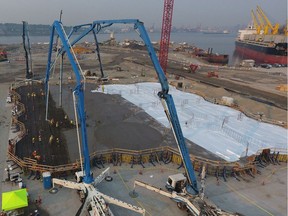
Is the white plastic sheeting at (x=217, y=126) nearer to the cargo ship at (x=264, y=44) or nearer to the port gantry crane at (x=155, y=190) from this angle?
the port gantry crane at (x=155, y=190)

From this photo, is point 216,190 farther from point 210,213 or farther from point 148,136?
point 148,136

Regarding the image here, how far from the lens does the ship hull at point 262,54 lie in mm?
125975

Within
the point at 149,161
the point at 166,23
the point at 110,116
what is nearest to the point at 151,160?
the point at 149,161

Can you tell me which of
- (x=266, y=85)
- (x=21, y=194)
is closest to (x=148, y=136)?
(x=21, y=194)

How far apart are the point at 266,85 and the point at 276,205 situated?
61389 mm

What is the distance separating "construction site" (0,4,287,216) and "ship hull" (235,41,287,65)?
272ft

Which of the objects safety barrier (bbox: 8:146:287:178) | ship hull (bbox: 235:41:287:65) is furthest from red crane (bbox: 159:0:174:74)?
ship hull (bbox: 235:41:287:65)

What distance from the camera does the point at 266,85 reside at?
77000 mm

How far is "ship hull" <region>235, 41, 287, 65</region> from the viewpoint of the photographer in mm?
125975

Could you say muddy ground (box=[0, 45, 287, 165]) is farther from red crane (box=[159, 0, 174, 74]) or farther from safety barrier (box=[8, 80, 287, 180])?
red crane (box=[159, 0, 174, 74])

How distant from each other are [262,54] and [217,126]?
116 metres

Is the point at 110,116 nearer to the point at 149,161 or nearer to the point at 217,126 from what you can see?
the point at 149,161

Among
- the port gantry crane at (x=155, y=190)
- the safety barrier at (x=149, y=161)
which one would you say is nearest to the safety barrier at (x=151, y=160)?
the safety barrier at (x=149, y=161)

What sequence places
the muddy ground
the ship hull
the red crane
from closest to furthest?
the muddy ground < the red crane < the ship hull
